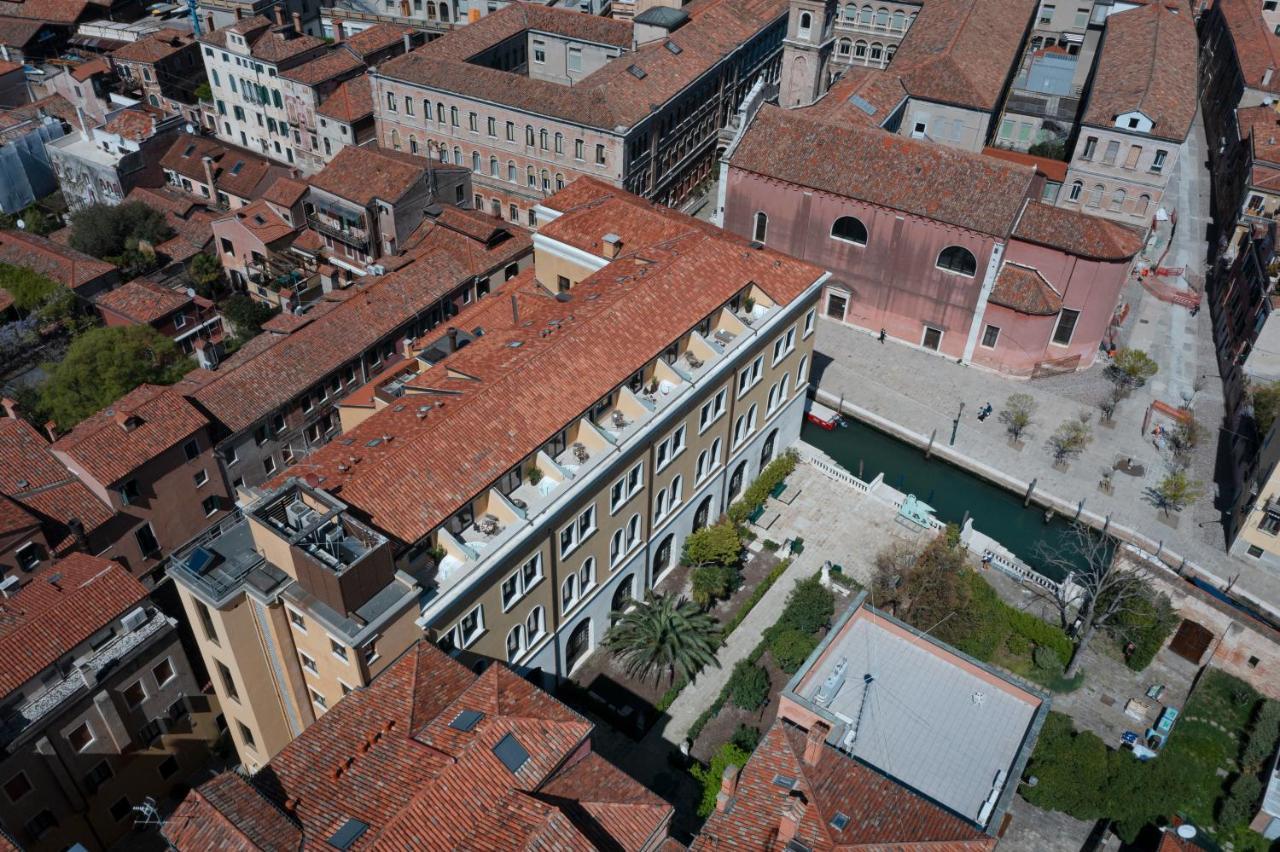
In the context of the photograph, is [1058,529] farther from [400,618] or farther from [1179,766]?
[400,618]

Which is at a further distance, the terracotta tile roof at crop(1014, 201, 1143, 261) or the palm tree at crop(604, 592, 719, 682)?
the terracotta tile roof at crop(1014, 201, 1143, 261)

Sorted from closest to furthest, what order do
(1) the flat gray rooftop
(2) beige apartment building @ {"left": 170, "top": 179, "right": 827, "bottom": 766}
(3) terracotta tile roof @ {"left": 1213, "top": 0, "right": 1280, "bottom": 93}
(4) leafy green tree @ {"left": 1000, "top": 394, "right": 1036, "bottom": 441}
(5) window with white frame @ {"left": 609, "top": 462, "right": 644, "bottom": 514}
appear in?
(2) beige apartment building @ {"left": 170, "top": 179, "right": 827, "bottom": 766}, (1) the flat gray rooftop, (5) window with white frame @ {"left": 609, "top": 462, "right": 644, "bottom": 514}, (4) leafy green tree @ {"left": 1000, "top": 394, "right": 1036, "bottom": 441}, (3) terracotta tile roof @ {"left": 1213, "top": 0, "right": 1280, "bottom": 93}

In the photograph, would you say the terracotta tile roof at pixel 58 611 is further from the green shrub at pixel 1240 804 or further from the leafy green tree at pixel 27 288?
the green shrub at pixel 1240 804

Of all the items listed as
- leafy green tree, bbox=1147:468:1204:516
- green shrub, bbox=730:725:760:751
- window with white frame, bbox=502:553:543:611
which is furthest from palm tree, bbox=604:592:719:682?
leafy green tree, bbox=1147:468:1204:516

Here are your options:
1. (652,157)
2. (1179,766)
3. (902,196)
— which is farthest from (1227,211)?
(1179,766)

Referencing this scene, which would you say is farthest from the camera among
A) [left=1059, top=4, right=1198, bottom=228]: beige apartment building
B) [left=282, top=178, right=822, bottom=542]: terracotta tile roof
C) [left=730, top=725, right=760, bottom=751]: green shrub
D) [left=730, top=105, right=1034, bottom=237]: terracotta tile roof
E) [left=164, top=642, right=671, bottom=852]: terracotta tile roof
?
[left=1059, top=4, right=1198, bottom=228]: beige apartment building

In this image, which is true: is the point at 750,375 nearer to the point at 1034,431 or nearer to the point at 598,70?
the point at 1034,431

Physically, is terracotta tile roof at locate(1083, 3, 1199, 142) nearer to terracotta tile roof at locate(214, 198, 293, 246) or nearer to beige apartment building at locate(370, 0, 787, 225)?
beige apartment building at locate(370, 0, 787, 225)
